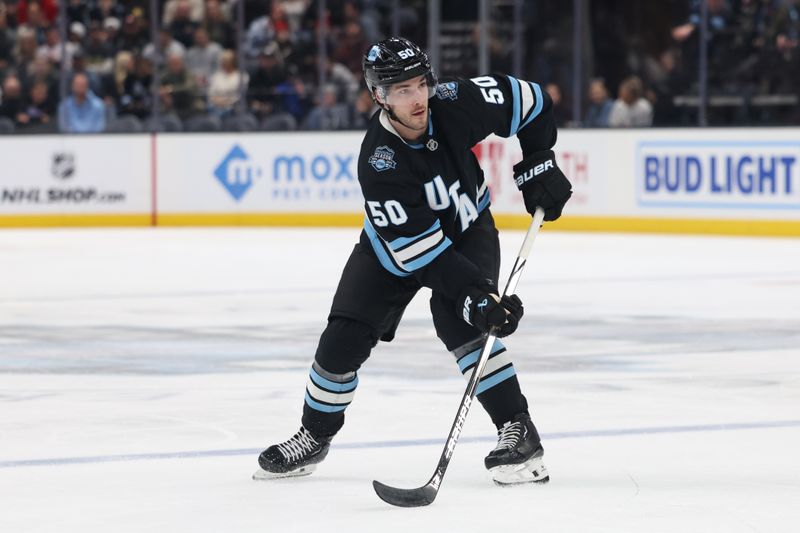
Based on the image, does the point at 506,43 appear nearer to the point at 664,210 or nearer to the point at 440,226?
the point at 664,210

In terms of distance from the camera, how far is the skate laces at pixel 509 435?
388 cm

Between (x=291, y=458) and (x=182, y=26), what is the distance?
12.6 meters

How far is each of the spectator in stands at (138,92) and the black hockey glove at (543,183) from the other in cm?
1208

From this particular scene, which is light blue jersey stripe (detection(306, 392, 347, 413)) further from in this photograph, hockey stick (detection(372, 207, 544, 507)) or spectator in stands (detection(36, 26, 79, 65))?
spectator in stands (detection(36, 26, 79, 65))

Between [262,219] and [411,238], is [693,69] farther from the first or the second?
[411,238]

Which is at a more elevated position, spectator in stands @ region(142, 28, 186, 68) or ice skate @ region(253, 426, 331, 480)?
spectator in stands @ region(142, 28, 186, 68)

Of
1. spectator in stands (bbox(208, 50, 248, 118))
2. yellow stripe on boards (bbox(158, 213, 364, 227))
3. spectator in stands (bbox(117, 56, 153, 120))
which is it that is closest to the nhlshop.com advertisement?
yellow stripe on boards (bbox(158, 213, 364, 227))

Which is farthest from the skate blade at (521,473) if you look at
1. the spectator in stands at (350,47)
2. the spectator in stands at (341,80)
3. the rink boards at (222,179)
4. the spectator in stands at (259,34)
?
the spectator in stands at (259,34)

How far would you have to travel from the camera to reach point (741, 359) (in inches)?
247

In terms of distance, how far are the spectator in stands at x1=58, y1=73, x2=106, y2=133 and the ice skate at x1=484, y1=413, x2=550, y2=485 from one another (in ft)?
39.3

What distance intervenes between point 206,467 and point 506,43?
38.9ft

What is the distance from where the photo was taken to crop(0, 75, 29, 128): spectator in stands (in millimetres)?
15453

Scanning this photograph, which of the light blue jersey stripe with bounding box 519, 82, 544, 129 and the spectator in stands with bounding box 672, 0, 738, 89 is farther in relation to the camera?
the spectator in stands with bounding box 672, 0, 738, 89

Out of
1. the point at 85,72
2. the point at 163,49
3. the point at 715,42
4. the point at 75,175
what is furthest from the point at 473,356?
the point at 85,72
